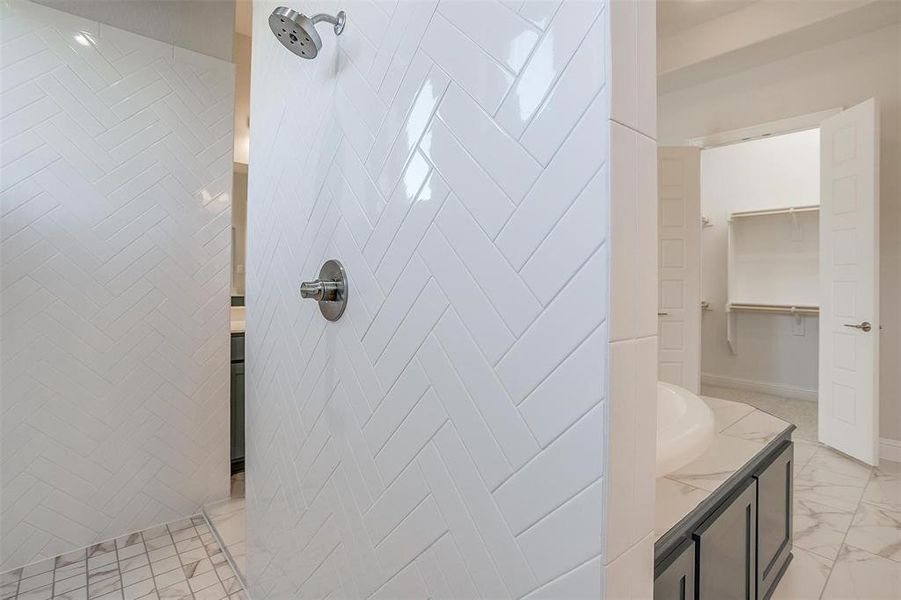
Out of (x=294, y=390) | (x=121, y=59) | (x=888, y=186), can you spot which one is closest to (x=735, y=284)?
(x=888, y=186)

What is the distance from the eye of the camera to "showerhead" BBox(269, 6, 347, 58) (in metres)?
0.96

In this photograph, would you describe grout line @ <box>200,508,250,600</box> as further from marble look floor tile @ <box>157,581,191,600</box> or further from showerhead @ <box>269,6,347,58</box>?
showerhead @ <box>269,6,347,58</box>

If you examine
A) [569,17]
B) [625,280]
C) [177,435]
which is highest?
[569,17]

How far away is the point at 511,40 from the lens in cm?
65

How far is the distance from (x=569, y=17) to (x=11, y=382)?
2392 millimetres

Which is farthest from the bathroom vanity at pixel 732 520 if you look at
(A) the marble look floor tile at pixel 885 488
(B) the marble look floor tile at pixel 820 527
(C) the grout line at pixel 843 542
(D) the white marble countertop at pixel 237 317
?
(D) the white marble countertop at pixel 237 317

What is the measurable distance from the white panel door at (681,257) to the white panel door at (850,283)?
2.46 ft

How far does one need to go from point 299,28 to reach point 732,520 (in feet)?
4.86

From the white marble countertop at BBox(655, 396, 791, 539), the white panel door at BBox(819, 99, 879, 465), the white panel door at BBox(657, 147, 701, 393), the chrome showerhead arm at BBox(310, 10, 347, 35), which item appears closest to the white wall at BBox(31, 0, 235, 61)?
the chrome showerhead arm at BBox(310, 10, 347, 35)

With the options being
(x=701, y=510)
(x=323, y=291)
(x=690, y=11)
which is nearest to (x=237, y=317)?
(x=323, y=291)

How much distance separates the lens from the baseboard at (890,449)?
2.83 metres

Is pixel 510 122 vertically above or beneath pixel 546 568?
above

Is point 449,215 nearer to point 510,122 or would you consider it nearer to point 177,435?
point 510,122

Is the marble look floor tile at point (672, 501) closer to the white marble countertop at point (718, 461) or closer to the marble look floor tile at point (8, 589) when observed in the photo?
the white marble countertop at point (718, 461)
